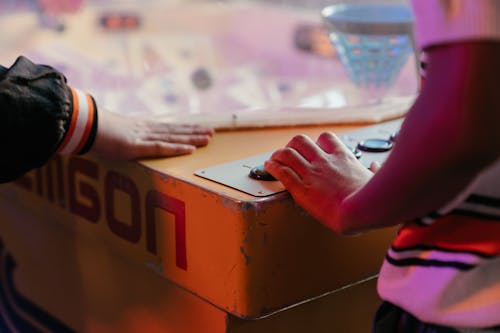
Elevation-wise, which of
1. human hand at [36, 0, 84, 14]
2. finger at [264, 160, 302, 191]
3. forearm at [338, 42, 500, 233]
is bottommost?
finger at [264, 160, 302, 191]

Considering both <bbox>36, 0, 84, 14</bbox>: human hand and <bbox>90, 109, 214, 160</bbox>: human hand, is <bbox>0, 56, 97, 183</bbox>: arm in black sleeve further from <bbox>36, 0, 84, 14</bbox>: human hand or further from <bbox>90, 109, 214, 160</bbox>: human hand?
<bbox>36, 0, 84, 14</bbox>: human hand

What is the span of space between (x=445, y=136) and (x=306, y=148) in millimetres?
207

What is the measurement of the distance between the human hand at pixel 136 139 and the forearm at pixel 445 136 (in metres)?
0.30

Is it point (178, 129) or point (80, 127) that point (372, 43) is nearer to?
point (178, 129)

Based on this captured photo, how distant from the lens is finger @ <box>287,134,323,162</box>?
611 mm

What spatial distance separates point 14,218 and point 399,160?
66cm

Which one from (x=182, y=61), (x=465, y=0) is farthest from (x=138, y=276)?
(x=182, y=61)

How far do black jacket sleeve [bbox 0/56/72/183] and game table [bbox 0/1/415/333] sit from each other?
0.28ft

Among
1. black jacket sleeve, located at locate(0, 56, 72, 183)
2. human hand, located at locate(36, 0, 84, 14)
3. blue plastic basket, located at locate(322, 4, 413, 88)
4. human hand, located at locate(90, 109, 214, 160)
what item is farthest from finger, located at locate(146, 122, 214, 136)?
human hand, located at locate(36, 0, 84, 14)

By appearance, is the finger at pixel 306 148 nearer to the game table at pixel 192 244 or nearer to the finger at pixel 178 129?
the game table at pixel 192 244

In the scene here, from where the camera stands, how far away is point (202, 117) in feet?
2.78

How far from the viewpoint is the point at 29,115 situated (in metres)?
0.65

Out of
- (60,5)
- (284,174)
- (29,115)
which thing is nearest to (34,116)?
(29,115)

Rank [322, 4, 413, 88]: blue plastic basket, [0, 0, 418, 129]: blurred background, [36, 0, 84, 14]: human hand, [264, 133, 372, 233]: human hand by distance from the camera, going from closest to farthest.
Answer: [264, 133, 372, 233]: human hand → [322, 4, 413, 88]: blue plastic basket → [0, 0, 418, 129]: blurred background → [36, 0, 84, 14]: human hand
